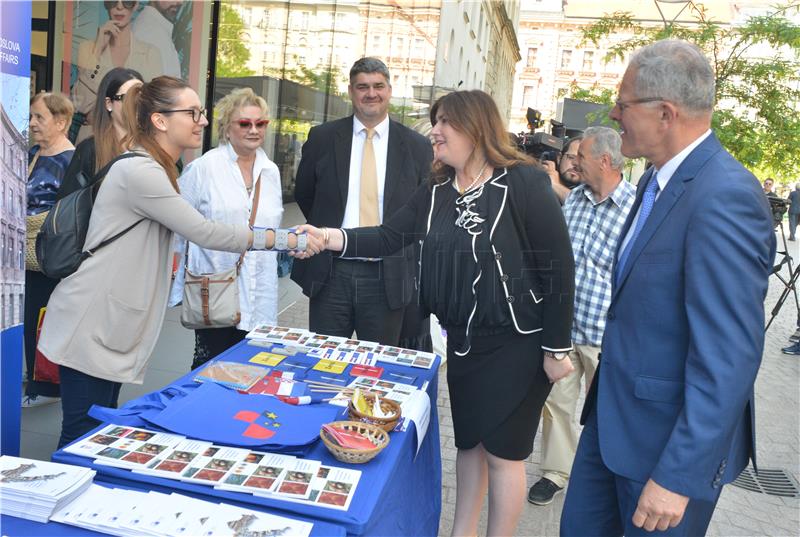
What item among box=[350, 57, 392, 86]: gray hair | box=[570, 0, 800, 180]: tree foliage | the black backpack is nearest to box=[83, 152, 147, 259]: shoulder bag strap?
the black backpack

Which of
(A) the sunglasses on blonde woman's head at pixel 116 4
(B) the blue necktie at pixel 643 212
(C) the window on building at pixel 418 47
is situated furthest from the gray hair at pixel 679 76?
(C) the window on building at pixel 418 47

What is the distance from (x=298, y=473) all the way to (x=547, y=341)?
118 cm

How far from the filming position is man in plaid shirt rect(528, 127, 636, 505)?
3.44m

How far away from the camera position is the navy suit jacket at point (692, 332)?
151 centimetres

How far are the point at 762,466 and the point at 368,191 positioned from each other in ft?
11.4

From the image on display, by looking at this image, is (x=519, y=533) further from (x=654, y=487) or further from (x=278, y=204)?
(x=278, y=204)

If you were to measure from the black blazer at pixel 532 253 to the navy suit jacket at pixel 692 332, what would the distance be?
62cm

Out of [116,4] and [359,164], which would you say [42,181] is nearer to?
[359,164]

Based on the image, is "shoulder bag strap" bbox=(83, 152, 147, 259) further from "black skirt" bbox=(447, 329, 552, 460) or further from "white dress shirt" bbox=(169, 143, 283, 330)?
"black skirt" bbox=(447, 329, 552, 460)

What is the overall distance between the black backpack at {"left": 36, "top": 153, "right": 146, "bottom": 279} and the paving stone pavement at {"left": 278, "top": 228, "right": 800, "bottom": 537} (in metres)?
2.08

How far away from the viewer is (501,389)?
2486 millimetres

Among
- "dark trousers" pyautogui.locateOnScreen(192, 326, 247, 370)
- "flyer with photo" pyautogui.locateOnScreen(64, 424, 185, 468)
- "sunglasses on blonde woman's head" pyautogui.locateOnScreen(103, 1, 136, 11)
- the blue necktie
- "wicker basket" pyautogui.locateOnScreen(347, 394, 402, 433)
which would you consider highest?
"sunglasses on blonde woman's head" pyautogui.locateOnScreen(103, 1, 136, 11)

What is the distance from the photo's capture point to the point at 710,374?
4.99ft

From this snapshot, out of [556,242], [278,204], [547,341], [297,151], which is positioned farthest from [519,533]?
[297,151]
